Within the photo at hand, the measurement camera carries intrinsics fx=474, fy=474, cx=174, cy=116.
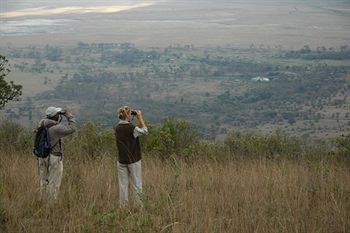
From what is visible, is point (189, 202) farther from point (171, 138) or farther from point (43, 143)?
point (171, 138)

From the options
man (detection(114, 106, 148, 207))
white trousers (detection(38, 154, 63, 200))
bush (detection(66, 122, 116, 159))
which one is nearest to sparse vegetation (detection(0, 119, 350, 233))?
white trousers (detection(38, 154, 63, 200))

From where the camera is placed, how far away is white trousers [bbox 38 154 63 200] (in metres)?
5.90

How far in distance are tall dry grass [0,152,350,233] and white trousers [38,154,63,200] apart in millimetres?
130

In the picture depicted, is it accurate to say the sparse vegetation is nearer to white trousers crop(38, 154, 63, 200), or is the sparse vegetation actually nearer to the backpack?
white trousers crop(38, 154, 63, 200)

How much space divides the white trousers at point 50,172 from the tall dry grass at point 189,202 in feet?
0.43

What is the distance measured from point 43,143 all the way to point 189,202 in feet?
6.85

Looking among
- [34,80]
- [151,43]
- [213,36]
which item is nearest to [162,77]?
[34,80]

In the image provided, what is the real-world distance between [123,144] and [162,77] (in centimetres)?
11551

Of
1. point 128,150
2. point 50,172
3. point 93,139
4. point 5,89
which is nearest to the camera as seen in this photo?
point 50,172

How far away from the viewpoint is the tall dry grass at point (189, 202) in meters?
4.52

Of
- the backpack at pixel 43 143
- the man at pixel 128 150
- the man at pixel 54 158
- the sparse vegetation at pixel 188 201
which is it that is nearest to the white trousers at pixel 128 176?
the man at pixel 128 150

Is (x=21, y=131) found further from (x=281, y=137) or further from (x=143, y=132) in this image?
(x=143, y=132)

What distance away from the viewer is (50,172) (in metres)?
6.06

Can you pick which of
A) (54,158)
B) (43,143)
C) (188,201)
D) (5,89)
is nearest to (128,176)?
(54,158)
